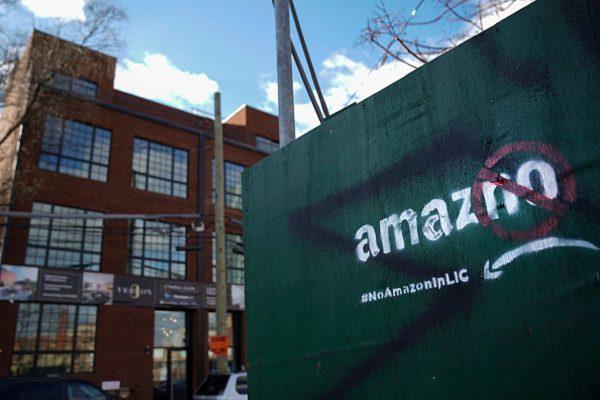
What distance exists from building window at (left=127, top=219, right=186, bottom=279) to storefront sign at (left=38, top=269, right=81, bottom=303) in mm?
2429

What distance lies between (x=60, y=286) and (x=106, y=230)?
307 cm

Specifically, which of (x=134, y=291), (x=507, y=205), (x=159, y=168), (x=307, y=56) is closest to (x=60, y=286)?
(x=134, y=291)

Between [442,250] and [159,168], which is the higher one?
[159,168]

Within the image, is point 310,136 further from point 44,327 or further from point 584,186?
point 44,327

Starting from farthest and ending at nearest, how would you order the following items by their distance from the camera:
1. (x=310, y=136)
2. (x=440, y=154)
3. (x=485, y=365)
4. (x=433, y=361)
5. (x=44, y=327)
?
(x=44, y=327), (x=310, y=136), (x=440, y=154), (x=433, y=361), (x=485, y=365)

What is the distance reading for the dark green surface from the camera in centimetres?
184

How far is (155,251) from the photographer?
868 inches

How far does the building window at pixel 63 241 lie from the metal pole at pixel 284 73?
55.7 feet

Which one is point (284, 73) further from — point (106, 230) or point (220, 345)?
point (106, 230)

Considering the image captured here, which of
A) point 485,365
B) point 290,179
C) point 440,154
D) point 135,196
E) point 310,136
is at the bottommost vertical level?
point 485,365

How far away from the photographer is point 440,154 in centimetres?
231

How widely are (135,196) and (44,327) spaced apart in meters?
6.48

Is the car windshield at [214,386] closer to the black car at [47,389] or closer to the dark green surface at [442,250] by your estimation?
the black car at [47,389]

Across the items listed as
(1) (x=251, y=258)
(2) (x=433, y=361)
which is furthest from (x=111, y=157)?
(2) (x=433, y=361)
